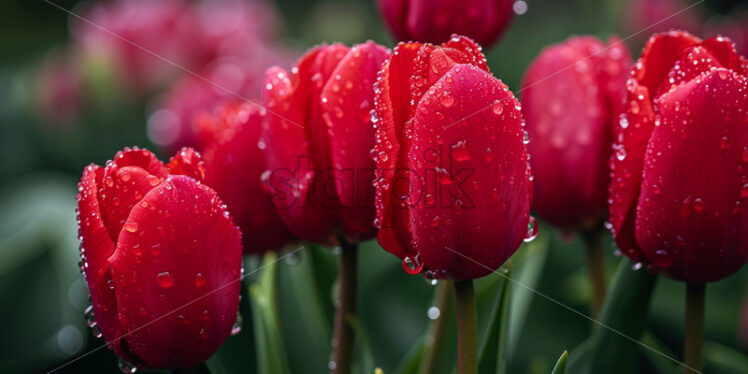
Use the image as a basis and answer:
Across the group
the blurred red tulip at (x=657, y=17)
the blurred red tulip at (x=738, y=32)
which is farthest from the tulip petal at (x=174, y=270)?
the blurred red tulip at (x=657, y=17)

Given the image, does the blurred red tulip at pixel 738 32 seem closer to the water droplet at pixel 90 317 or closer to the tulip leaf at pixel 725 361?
the tulip leaf at pixel 725 361

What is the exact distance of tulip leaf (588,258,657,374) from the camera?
400 millimetres

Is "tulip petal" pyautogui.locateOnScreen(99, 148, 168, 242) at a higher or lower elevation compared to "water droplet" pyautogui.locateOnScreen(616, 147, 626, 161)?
higher

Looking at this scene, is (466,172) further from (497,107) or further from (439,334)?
(439,334)

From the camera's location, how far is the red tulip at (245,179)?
0.44 m

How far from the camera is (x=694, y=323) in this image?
0.38m

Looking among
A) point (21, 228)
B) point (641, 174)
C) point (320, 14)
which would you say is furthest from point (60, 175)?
point (641, 174)

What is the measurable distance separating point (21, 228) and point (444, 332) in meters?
0.78

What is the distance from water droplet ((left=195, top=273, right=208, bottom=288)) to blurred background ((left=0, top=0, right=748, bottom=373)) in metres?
0.18

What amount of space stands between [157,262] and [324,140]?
112 mm

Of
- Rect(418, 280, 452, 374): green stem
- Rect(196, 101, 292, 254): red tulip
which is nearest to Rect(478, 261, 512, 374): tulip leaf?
Rect(418, 280, 452, 374): green stem

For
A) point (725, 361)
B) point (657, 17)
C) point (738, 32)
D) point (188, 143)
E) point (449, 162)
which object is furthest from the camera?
point (657, 17)

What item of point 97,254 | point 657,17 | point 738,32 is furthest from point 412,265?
point 657,17

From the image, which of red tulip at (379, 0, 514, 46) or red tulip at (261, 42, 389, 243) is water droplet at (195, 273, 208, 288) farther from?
red tulip at (379, 0, 514, 46)
